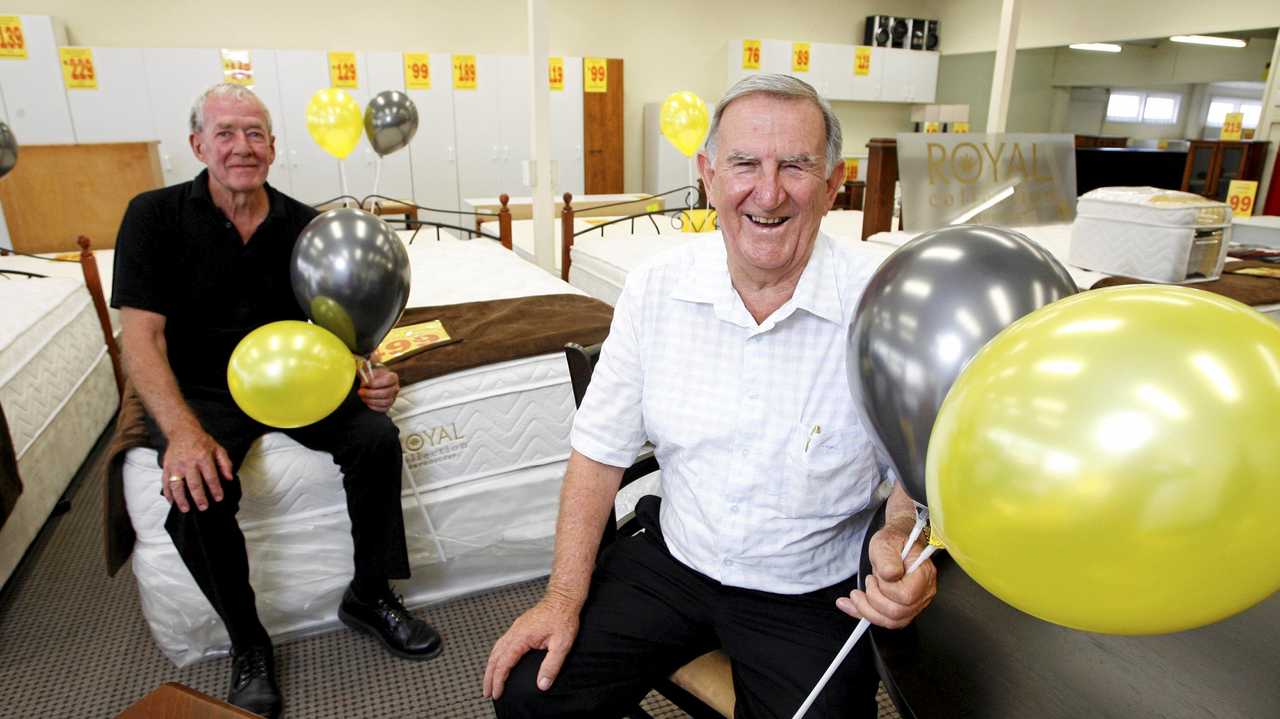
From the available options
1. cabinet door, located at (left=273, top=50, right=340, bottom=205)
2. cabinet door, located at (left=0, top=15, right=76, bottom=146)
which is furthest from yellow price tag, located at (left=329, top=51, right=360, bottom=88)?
cabinet door, located at (left=0, top=15, right=76, bottom=146)

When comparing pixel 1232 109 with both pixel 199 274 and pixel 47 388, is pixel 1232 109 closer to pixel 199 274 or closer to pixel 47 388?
pixel 199 274

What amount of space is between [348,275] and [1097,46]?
23.2ft

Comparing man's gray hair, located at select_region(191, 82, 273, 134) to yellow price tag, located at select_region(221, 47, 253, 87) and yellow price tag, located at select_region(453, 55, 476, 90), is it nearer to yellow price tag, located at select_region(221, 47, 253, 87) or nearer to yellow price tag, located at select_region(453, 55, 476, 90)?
yellow price tag, located at select_region(221, 47, 253, 87)

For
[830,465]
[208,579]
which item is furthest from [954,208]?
[208,579]

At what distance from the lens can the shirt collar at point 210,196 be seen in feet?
5.84

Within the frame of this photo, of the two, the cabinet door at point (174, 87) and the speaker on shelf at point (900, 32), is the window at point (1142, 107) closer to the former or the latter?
the speaker on shelf at point (900, 32)

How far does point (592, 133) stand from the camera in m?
6.53

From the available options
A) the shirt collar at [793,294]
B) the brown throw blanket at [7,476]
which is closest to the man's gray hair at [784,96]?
the shirt collar at [793,294]

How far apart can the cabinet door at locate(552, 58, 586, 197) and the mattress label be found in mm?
4666

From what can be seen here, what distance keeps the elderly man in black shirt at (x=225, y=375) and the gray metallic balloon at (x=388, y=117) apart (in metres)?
1.93

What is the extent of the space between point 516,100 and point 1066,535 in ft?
20.5

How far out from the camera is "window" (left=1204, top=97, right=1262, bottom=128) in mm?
5188

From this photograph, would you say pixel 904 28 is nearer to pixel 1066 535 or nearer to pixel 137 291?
pixel 137 291

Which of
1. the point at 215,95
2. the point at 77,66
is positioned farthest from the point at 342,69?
the point at 215,95
